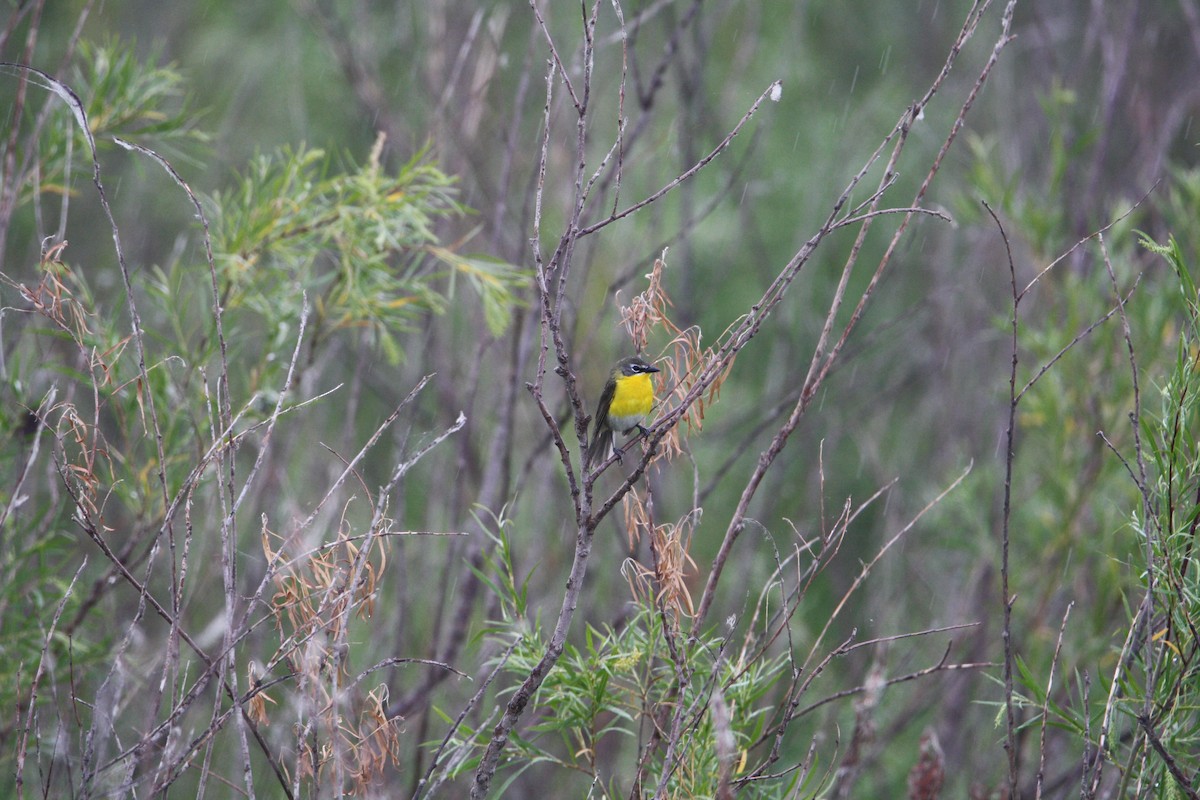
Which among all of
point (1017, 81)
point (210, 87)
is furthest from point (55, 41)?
point (1017, 81)

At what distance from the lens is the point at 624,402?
3.75m

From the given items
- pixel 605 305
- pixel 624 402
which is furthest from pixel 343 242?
pixel 605 305

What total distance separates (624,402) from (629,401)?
2 cm

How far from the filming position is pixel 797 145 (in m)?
7.41

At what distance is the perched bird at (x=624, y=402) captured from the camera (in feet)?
12.1

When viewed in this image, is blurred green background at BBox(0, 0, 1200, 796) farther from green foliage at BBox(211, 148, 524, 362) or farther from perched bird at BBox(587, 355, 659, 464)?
perched bird at BBox(587, 355, 659, 464)

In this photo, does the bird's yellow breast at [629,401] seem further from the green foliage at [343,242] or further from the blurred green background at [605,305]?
the green foliage at [343,242]

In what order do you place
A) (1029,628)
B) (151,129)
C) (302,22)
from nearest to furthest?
1. (151,129)
2. (1029,628)
3. (302,22)

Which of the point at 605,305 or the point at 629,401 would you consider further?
the point at 605,305

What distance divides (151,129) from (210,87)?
4587 mm

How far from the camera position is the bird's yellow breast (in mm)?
3723

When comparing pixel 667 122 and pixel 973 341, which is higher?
pixel 667 122

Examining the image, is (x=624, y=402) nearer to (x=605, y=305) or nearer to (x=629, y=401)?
(x=629, y=401)

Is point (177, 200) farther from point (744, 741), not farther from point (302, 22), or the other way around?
point (744, 741)
